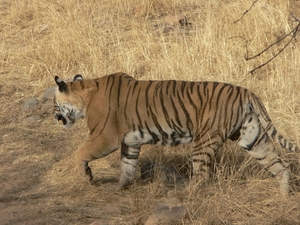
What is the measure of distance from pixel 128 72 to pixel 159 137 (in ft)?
8.32

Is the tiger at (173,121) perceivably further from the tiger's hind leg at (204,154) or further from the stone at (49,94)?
the stone at (49,94)

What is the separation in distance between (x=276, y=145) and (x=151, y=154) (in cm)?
112

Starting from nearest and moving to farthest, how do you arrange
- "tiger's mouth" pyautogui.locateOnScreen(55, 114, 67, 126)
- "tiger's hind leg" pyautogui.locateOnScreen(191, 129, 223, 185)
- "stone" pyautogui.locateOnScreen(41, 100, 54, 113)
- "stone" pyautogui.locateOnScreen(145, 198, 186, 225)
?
"stone" pyautogui.locateOnScreen(145, 198, 186, 225), "tiger's hind leg" pyautogui.locateOnScreen(191, 129, 223, 185), "tiger's mouth" pyautogui.locateOnScreen(55, 114, 67, 126), "stone" pyautogui.locateOnScreen(41, 100, 54, 113)

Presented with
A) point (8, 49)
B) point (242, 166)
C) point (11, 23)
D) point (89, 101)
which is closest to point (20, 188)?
point (89, 101)

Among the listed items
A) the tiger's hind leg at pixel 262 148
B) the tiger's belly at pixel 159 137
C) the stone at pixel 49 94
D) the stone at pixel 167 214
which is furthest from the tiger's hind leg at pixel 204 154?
the stone at pixel 49 94

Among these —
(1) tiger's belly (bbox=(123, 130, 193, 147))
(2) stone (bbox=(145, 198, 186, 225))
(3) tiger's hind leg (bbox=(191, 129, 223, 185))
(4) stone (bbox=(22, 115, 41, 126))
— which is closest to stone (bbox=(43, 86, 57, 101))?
(4) stone (bbox=(22, 115, 41, 126))

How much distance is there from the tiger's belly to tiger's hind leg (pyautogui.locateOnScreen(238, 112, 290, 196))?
0.43 meters

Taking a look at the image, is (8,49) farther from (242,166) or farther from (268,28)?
(242,166)

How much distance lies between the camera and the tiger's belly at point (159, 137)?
18.1 ft

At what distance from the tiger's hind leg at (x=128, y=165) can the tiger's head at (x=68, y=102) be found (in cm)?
51

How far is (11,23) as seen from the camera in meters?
10.3

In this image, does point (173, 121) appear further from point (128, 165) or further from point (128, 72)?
point (128, 72)

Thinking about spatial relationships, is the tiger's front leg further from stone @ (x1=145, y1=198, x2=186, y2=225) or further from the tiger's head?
stone @ (x1=145, y1=198, x2=186, y2=225)

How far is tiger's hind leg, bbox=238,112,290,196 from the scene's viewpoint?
5430 mm
